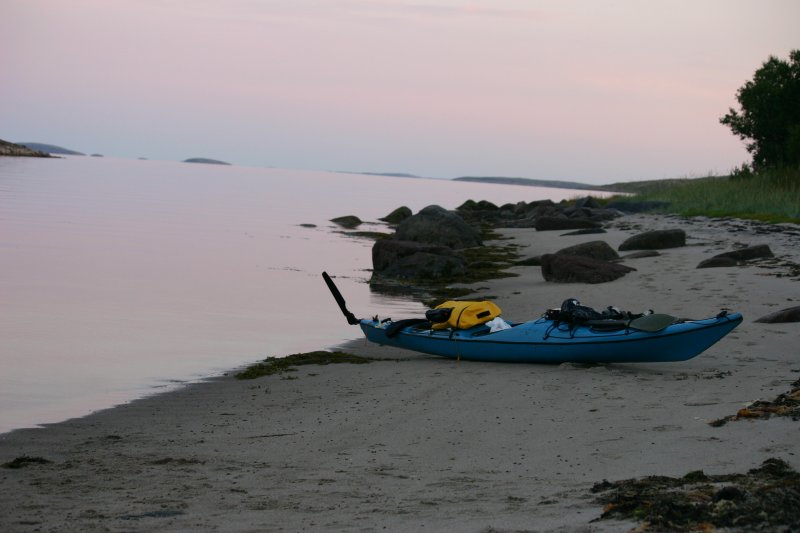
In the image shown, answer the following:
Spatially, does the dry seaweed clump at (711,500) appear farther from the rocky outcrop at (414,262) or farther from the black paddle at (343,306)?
the rocky outcrop at (414,262)

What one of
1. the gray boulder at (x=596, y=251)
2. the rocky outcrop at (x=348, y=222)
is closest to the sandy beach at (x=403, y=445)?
the gray boulder at (x=596, y=251)

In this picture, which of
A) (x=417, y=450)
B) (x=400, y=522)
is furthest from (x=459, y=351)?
(x=400, y=522)

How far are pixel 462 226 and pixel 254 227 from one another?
10.3 metres

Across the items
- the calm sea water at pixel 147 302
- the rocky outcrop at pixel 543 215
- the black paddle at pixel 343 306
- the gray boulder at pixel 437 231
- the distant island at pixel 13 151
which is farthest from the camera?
the distant island at pixel 13 151

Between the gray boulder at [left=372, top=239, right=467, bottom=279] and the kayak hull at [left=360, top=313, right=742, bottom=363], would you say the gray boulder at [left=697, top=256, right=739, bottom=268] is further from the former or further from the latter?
the kayak hull at [left=360, top=313, right=742, bottom=363]

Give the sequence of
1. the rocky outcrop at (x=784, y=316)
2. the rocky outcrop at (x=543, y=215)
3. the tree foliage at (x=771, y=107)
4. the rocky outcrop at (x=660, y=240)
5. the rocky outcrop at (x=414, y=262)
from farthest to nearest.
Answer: the tree foliage at (x=771, y=107), the rocky outcrop at (x=543, y=215), the rocky outcrop at (x=660, y=240), the rocky outcrop at (x=414, y=262), the rocky outcrop at (x=784, y=316)

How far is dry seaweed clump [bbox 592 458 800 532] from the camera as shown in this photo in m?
4.02

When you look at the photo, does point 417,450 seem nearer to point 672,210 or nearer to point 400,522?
point 400,522

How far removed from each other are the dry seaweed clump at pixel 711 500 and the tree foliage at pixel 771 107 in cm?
3623

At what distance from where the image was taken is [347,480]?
5.80 m

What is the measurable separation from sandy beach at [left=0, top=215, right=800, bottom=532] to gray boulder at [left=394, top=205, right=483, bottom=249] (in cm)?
1551

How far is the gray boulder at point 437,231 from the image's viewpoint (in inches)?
1054

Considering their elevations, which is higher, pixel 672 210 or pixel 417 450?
pixel 672 210

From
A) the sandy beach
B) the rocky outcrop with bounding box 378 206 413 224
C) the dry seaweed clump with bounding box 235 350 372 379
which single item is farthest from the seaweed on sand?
the rocky outcrop with bounding box 378 206 413 224
